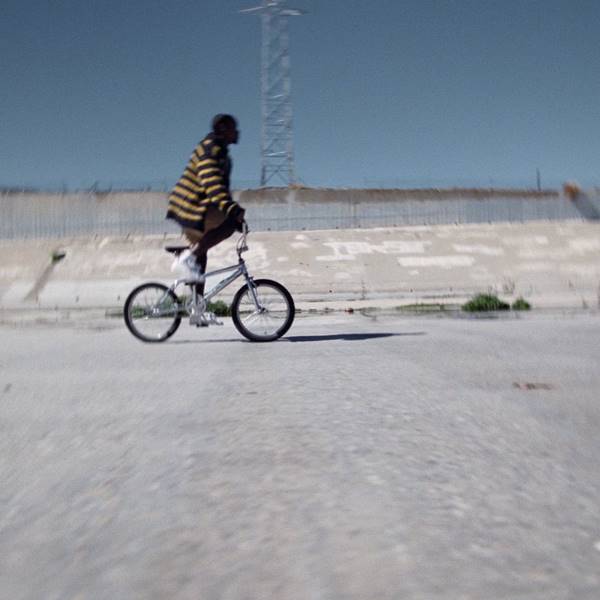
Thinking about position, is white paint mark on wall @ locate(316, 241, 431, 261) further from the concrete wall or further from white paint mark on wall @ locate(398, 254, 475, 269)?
the concrete wall

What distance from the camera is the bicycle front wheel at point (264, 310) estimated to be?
831 centimetres

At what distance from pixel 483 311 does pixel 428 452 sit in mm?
9943

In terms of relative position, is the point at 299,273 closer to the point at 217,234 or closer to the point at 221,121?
the point at 217,234

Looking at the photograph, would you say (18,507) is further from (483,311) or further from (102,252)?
(102,252)

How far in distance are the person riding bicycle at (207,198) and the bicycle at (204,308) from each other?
0.19 m

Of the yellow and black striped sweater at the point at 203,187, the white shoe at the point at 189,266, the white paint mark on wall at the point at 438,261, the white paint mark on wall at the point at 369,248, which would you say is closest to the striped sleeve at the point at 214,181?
the yellow and black striped sweater at the point at 203,187

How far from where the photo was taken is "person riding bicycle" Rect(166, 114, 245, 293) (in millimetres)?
8070

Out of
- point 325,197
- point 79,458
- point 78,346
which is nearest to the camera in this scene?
point 79,458

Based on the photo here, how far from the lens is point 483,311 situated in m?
12.6

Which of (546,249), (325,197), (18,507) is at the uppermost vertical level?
(325,197)

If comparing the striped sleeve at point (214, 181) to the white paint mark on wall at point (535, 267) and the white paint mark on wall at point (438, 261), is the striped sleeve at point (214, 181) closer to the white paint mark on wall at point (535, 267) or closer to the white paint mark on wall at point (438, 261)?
the white paint mark on wall at point (438, 261)

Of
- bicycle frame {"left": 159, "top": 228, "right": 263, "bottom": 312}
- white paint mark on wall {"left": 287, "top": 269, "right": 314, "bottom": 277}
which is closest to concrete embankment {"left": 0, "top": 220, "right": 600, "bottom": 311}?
white paint mark on wall {"left": 287, "top": 269, "right": 314, "bottom": 277}

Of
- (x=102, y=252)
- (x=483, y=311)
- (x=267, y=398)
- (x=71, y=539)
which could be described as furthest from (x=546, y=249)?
(x=71, y=539)

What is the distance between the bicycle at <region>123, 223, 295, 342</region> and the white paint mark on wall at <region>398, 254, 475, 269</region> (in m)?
21.1
